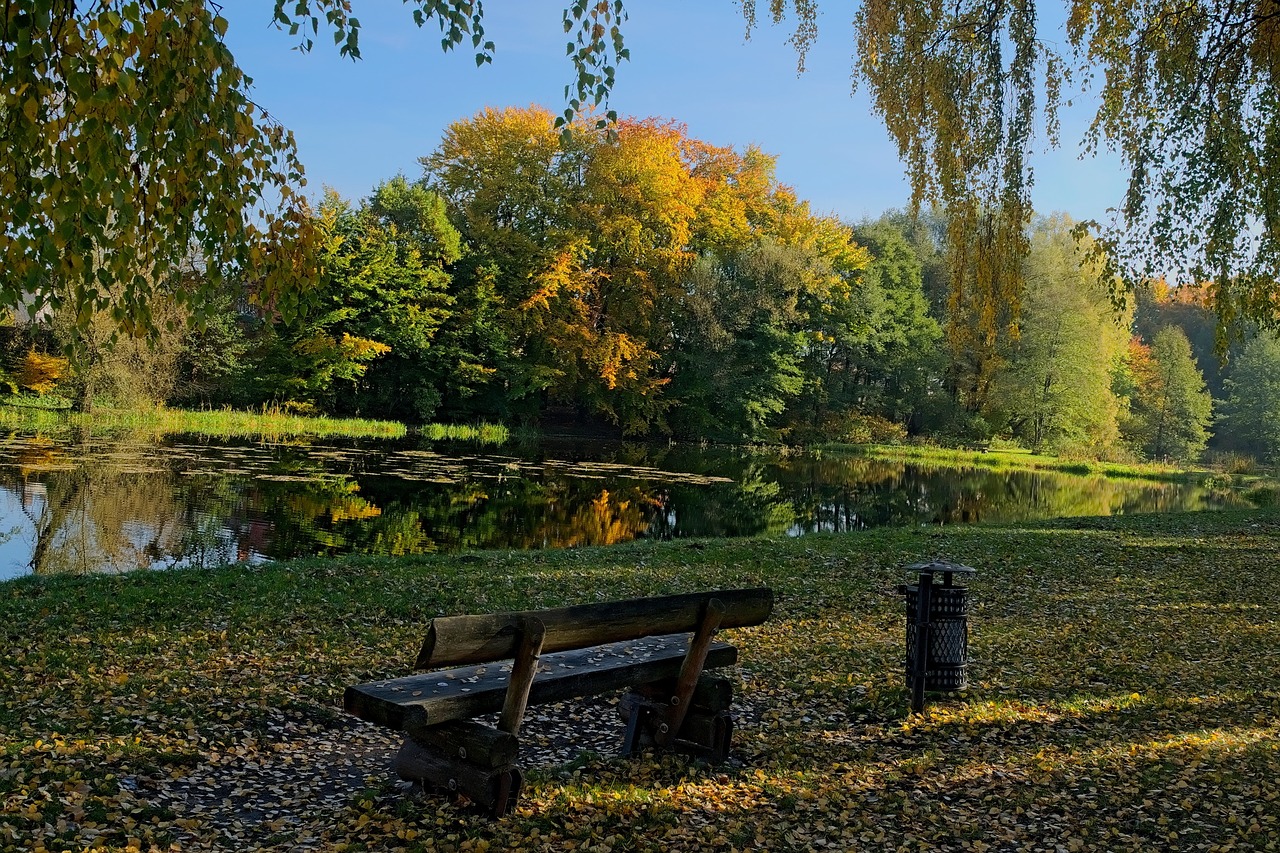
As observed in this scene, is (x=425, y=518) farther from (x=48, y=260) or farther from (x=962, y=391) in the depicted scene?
(x=962, y=391)

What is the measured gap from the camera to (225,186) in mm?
3658

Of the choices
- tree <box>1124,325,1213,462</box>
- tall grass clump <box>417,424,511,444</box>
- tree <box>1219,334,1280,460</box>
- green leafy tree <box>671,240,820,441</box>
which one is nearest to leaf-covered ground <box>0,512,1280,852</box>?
tall grass clump <box>417,424,511,444</box>

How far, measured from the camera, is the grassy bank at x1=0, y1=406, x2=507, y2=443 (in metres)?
28.3

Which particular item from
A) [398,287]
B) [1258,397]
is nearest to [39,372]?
[398,287]

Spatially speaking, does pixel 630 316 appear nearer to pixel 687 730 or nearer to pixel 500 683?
pixel 687 730

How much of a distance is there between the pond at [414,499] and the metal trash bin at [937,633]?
9.17 metres

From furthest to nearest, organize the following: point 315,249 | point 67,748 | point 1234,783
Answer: point 1234,783 → point 67,748 → point 315,249

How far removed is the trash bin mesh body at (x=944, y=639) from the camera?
6.36 meters

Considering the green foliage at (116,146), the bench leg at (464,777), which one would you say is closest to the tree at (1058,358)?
the bench leg at (464,777)

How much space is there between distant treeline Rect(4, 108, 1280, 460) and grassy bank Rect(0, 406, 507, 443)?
2.31 meters

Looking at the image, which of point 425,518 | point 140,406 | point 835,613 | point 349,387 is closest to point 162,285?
point 835,613

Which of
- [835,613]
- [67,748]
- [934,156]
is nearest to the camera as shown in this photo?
[67,748]

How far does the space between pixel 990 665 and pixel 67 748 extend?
245 inches

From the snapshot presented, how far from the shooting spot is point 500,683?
176 inches
